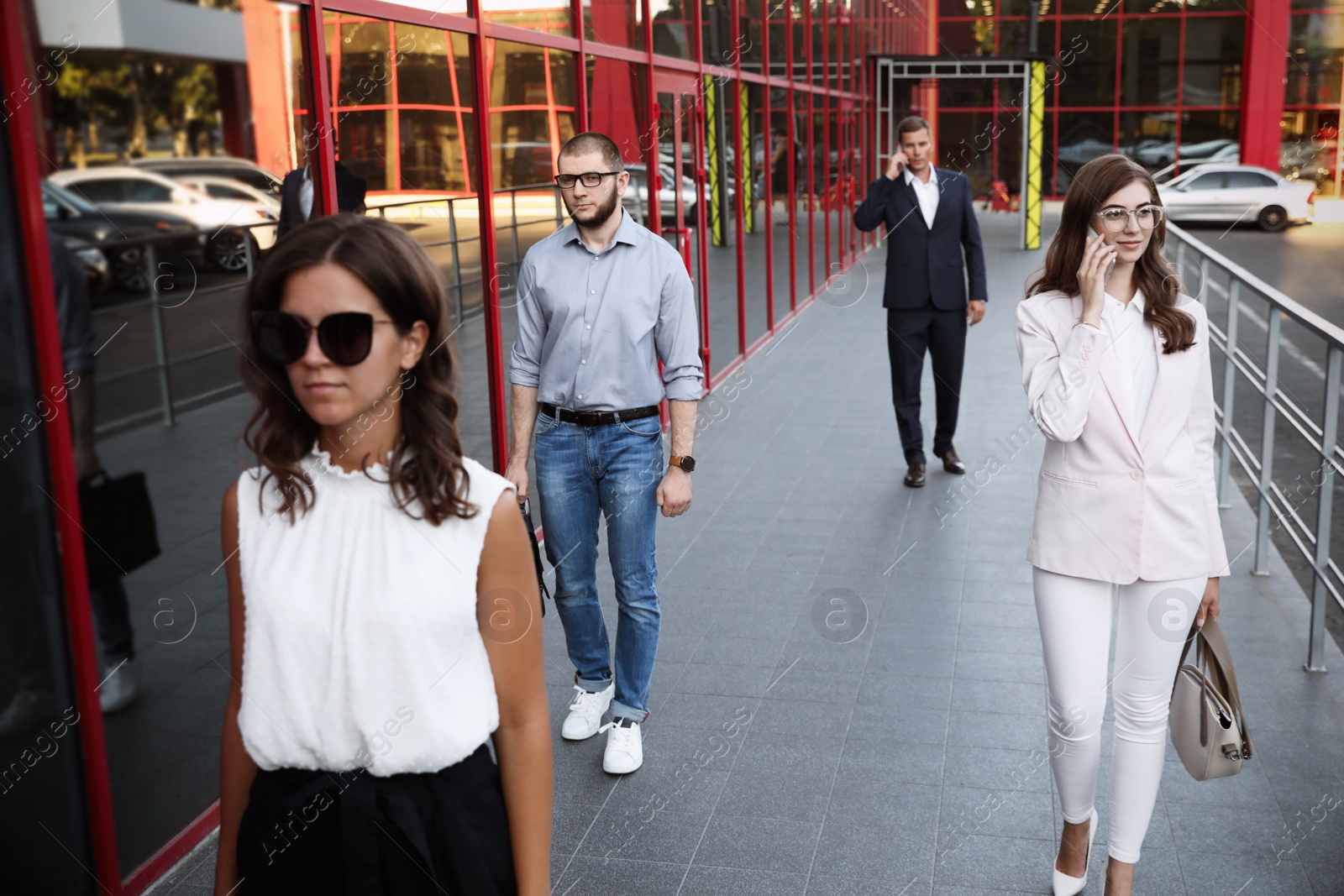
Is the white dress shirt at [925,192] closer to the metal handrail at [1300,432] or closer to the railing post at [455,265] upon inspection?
the metal handrail at [1300,432]

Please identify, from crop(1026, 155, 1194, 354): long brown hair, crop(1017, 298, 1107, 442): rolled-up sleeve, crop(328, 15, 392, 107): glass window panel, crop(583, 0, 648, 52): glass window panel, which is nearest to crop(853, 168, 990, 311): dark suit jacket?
crop(583, 0, 648, 52): glass window panel

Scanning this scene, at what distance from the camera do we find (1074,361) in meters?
2.83

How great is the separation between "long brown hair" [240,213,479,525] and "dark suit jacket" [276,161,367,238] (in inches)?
70.1

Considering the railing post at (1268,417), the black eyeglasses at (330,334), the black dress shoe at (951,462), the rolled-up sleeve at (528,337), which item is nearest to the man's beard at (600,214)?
the rolled-up sleeve at (528,337)

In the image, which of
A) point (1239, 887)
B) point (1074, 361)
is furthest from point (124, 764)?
point (1239, 887)

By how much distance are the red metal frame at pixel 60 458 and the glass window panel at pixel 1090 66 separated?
1215 inches

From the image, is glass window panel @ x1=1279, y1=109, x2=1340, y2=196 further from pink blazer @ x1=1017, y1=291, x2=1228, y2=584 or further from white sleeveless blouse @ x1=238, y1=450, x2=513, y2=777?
white sleeveless blouse @ x1=238, y1=450, x2=513, y2=777

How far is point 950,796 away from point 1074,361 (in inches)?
56.3

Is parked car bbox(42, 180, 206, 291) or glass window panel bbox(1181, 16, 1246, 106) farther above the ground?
glass window panel bbox(1181, 16, 1246, 106)

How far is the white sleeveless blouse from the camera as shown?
5.26 ft

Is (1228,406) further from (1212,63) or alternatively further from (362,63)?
(1212,63)

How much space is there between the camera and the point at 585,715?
4.08 m

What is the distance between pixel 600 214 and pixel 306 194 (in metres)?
0.90

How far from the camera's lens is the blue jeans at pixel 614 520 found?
3.81 metres
